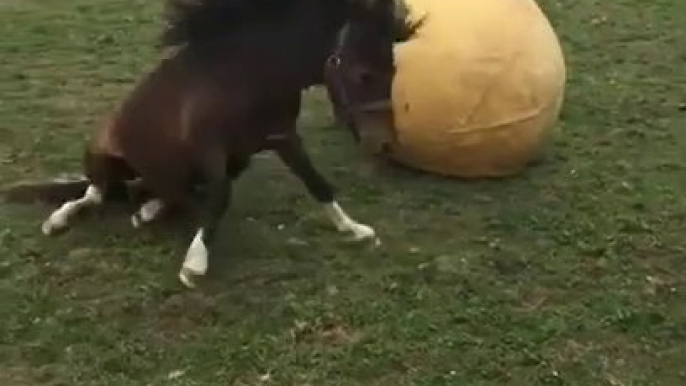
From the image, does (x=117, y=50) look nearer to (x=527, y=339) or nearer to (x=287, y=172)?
(x=287, y=172)

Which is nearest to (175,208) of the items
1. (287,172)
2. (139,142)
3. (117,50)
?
(139,142)

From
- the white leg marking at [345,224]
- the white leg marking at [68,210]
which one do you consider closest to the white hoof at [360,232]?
the white leg marking at [345,224]

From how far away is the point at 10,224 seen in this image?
5.65 m

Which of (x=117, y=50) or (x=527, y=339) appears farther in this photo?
(x=117, y=50)

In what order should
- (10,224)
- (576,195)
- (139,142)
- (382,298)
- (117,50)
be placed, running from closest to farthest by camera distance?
(382,298) → (139,142) → (10,224) → (576,195) → (117,50)

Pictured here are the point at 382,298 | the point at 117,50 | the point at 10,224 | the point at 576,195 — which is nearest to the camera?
the point at 382,298

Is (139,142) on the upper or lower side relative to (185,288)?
upper

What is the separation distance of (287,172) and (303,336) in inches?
68.5

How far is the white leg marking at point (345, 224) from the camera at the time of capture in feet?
18.1

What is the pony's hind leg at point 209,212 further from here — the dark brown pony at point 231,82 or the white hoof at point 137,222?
the white hoof at point 137,222

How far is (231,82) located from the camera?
5.10 m

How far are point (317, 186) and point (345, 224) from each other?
185mm

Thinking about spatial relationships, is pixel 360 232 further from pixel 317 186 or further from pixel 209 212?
pixel 209 212

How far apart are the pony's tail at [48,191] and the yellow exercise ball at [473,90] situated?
1.35m
